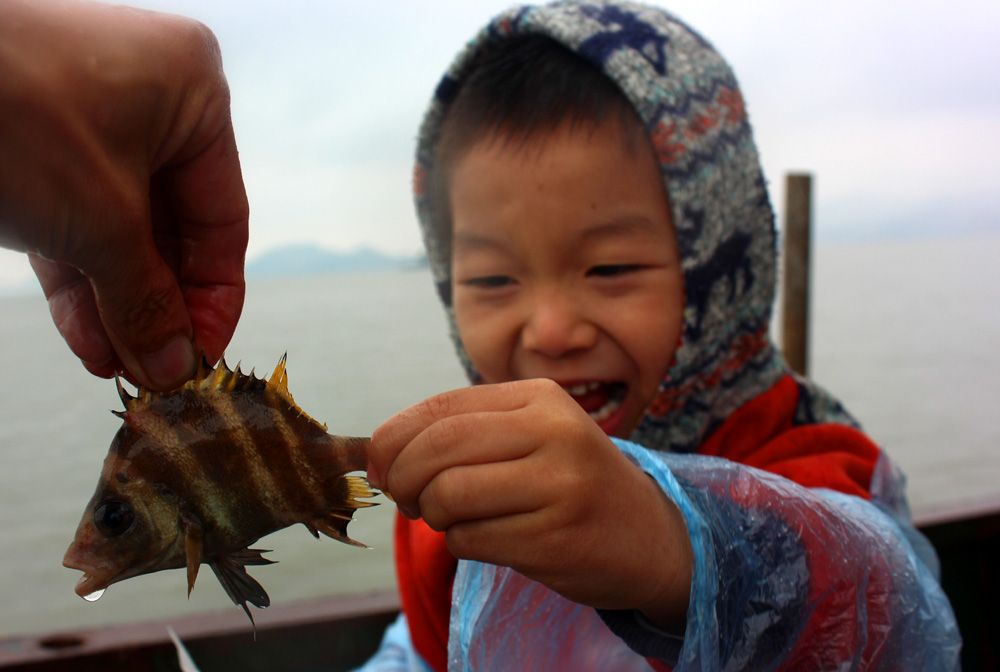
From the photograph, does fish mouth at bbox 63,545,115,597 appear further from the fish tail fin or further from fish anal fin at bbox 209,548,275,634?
the fish tail fin

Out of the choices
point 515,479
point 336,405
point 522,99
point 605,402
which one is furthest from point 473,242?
point 336,405

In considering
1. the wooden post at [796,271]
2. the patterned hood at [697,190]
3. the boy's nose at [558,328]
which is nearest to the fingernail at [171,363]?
the boy's nose at [558,328]

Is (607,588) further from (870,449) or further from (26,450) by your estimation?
(26,450)

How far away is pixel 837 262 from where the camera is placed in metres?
38.7

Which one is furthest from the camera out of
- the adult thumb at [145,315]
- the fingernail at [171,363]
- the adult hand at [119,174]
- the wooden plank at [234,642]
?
the wooden plank at [234,642]

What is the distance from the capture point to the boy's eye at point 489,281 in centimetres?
190

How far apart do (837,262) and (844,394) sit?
32.3 meters

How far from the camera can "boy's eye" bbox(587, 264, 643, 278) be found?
180 centimetres

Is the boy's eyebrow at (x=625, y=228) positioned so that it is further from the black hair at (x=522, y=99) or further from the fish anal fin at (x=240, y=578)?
the fish anal fin at (x=240, y=578)

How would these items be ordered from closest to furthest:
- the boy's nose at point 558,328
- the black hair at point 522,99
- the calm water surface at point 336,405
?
the boy's nose at point 558,328
the black hair at point 522,99
the calm water surface at point 336,405

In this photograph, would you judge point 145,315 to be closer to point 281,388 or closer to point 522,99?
point 281,388

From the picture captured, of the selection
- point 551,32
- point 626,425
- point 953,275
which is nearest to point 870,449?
point 626,425

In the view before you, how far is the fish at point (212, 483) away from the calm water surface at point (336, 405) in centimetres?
8

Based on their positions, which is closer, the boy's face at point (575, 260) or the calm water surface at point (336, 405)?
the boy's face at point (575, 260)
